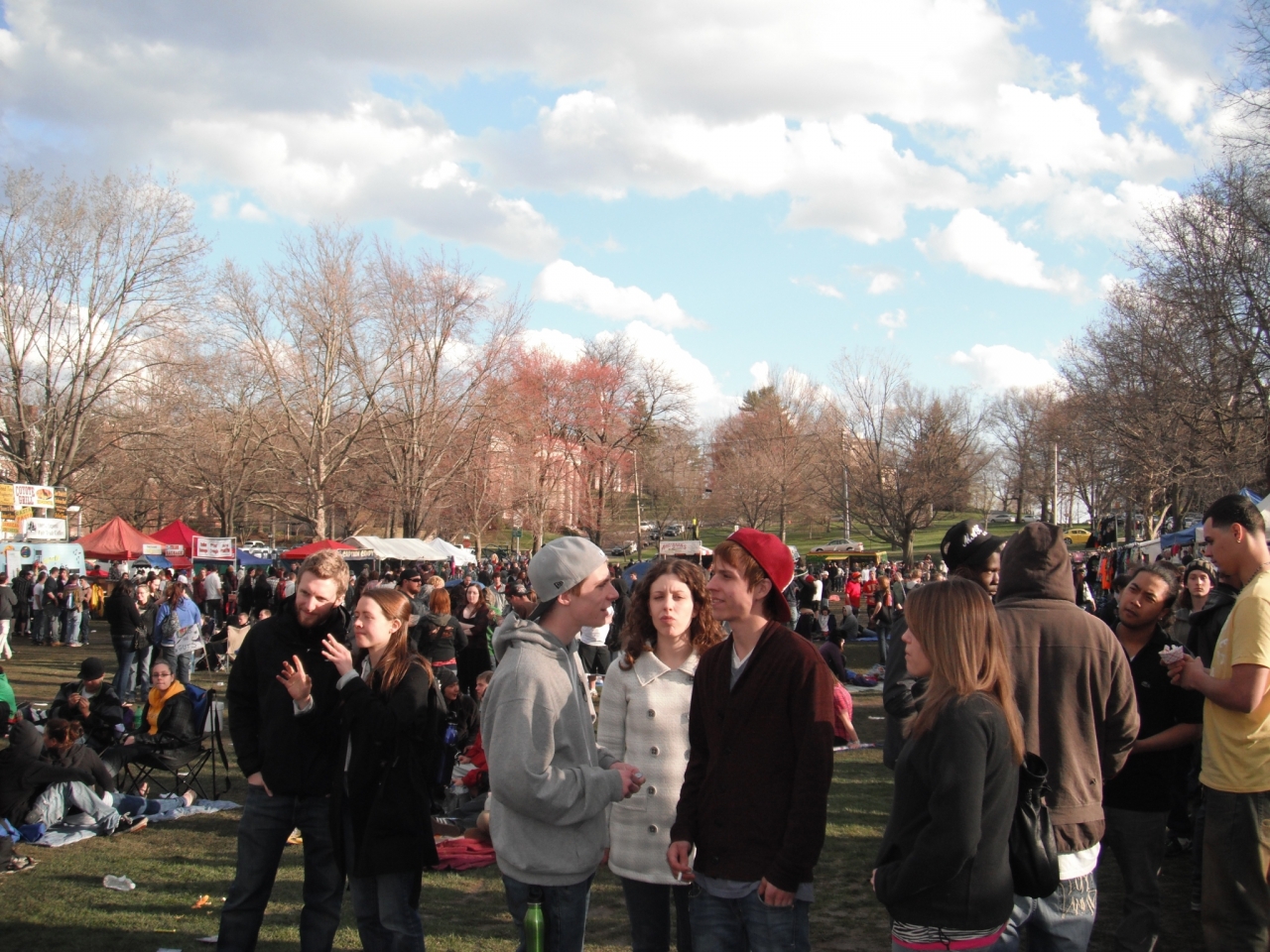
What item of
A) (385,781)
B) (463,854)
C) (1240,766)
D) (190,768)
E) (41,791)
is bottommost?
(190,768)

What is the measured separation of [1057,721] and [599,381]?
52.0m

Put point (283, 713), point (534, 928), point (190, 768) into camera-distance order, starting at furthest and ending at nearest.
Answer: point (190, 768)
point (283, 713)
point (534, 928)

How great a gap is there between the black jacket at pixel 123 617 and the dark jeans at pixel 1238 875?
14.1 m

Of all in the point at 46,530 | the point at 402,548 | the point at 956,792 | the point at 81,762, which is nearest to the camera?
the point at 956,792

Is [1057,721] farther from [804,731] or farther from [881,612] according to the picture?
[881,612]

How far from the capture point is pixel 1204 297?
2592 cm

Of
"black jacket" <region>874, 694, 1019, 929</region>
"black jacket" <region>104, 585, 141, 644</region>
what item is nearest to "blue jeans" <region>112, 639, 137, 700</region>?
"black jacket" <region>104, 585, 141, 644</region>

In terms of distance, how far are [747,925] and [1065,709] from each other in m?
1.26

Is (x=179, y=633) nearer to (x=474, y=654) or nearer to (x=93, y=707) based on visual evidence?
(x=93, y=707)

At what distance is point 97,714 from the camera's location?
8.72 meters

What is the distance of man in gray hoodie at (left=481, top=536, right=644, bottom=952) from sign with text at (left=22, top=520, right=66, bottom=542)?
30222 mm

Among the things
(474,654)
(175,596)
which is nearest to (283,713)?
(474,654)

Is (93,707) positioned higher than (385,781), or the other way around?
(385,781)

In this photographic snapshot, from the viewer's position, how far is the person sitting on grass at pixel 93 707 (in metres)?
8.51
